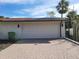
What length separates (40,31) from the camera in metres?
23.3

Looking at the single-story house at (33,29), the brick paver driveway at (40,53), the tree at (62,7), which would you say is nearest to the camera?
the brick paver driveway at (40,53)

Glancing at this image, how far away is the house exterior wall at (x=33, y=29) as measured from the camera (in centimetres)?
2317

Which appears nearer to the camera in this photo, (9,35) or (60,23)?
(9,35)

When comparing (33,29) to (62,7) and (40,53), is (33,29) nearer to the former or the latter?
(40,53)

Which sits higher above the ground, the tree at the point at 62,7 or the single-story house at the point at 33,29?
the tree at the point at 62,7

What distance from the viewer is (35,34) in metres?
23.3

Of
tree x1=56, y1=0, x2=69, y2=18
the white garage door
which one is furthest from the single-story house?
tree x1=56, y1=0, x2=69, y2=18

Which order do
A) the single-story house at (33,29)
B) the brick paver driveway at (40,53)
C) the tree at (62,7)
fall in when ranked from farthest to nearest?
the tree at (62,7)
the single-story house at (33,29)
the brick paver driveway at (40,53)

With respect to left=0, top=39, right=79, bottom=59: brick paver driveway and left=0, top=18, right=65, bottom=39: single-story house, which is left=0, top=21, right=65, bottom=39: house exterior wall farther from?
left=0, top=39, right=79, bottom=59: brick paver driveway

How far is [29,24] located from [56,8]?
24.5m

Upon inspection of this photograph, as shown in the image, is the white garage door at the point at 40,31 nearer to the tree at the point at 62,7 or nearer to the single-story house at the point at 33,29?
the single-story house at the point at 33,29

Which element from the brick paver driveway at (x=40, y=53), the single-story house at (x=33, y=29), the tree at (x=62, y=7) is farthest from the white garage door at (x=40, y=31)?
the tree at (x=62, y=7)

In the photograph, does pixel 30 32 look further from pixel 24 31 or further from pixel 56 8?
pixel 56 8

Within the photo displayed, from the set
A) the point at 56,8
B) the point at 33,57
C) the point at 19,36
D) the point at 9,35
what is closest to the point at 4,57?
the point at 33,57
